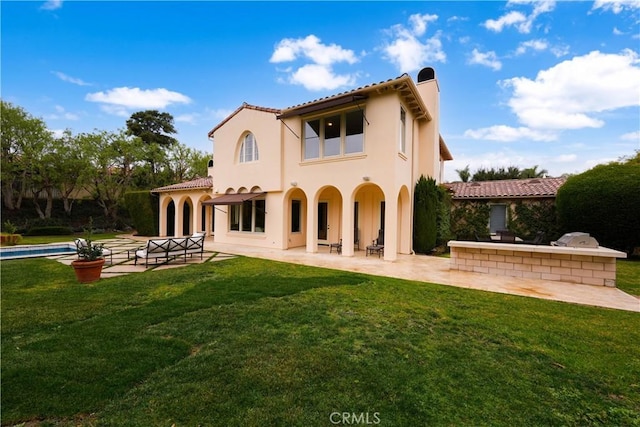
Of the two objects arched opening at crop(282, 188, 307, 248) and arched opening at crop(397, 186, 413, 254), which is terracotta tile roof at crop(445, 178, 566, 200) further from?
arched opening at crop(282, 188, 307, 248)

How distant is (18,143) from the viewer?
34375 mm

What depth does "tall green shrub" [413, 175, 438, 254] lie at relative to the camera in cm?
2028

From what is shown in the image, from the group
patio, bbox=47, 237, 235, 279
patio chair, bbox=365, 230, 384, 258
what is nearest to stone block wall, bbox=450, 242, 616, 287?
patio chair, bbox=365, 230, 384, 258

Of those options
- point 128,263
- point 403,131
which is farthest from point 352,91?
point 128,263

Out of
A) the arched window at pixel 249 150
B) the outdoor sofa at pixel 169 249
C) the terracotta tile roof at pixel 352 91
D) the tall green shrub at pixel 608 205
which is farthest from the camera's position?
the arched window at pixel 249 150

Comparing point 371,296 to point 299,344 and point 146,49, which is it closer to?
point 299,344

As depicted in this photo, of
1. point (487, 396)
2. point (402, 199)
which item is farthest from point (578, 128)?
point (487, 396)

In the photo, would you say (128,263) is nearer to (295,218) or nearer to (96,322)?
(96,322)

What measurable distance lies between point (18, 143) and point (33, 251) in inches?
1030

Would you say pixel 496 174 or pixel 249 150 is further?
pixel 496 174

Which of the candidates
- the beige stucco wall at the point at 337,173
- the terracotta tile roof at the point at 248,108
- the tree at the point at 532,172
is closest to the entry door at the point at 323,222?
the beige stucco wall at the point at 337,173

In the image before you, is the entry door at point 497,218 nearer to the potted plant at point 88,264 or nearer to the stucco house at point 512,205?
the stucco house at point 512,205

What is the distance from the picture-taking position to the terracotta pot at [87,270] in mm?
10891

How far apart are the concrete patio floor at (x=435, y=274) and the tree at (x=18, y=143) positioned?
28889 mm
